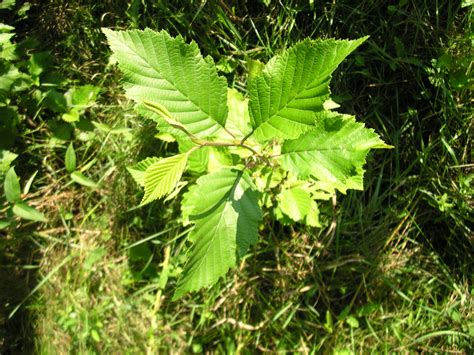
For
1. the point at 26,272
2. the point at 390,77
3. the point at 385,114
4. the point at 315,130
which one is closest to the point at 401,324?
the point at 385,114

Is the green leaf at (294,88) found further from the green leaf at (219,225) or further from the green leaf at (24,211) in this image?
the green leaf at (24,211)

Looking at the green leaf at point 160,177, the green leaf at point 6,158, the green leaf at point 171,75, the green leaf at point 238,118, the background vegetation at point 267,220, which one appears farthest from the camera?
the green leaf at point 6,158

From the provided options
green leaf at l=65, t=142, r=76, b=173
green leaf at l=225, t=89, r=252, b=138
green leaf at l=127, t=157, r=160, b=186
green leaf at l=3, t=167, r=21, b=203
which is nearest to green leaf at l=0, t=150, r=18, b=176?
green leaf at l=3, t=167, r=21, b=203


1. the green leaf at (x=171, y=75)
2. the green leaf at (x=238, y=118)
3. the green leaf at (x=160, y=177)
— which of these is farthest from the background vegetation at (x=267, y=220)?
the green leaf at (x=160, y=177)

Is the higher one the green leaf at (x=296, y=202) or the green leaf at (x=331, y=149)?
the green leaf at (x=331, y=149)

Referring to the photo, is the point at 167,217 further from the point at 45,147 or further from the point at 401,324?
the point at 401,324
